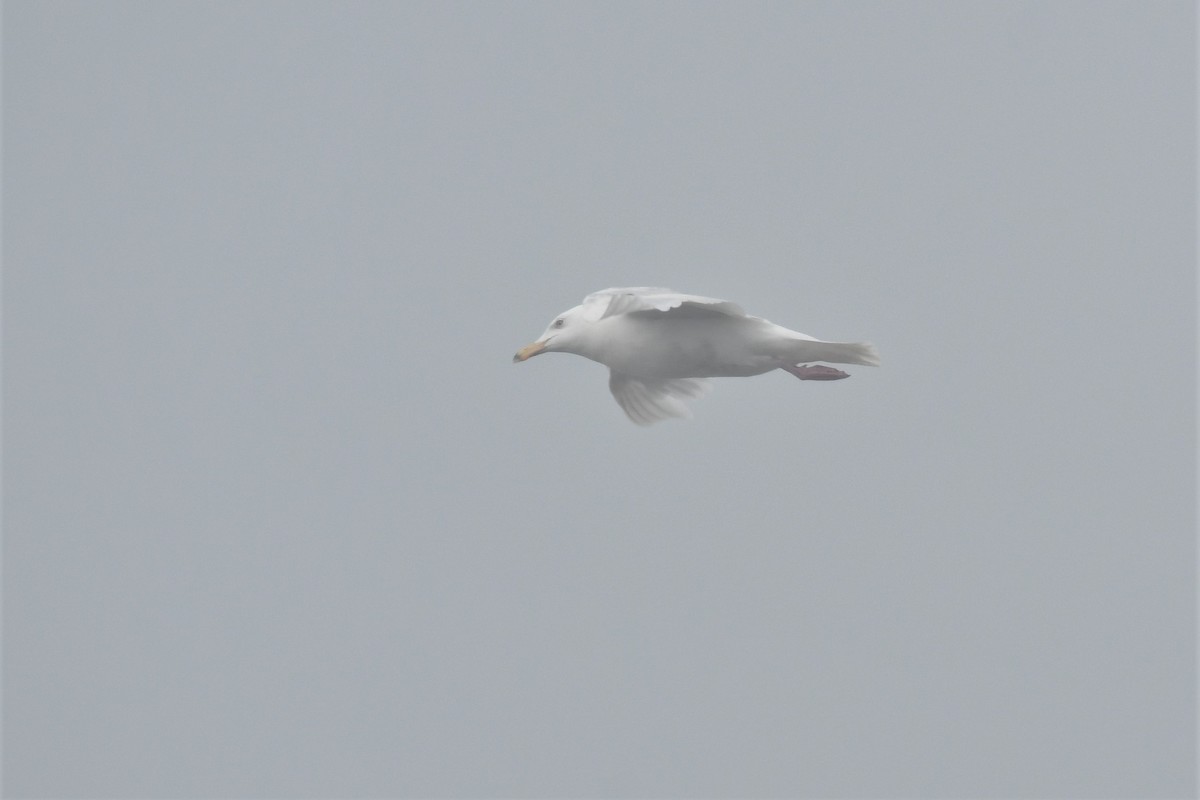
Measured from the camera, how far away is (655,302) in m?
21.7

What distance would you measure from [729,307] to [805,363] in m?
1.45

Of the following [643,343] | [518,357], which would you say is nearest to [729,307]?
[643,343]

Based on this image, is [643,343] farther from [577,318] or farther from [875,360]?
[875,360]

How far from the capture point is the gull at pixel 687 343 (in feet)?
→ 73.8

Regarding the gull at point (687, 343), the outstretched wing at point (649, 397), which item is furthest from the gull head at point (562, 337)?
the outstretched wing at point (649, 397)

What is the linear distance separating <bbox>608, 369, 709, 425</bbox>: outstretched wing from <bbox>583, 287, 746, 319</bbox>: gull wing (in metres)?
2.17

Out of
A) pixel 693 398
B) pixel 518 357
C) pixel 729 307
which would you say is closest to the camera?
pixel 729 307

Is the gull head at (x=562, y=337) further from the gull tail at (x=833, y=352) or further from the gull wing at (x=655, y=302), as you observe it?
the gull tail at (x=833, y=352)

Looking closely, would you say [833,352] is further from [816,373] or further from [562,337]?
[562,337]

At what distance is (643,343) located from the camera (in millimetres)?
22812

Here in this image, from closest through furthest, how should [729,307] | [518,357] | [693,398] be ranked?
[729,307], [518,357], [693,398]

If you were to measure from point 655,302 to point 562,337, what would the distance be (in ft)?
6.85

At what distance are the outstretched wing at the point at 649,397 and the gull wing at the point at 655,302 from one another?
85.5 inches

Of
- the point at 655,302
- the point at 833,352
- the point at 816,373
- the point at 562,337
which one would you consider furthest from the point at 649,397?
the point at 655,302
